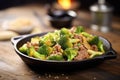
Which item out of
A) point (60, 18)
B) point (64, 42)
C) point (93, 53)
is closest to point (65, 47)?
point (64, 42)

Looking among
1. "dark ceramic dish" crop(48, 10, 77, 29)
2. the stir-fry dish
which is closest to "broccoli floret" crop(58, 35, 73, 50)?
the stir-fry dish

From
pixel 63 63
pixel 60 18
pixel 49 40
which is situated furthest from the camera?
pixel 60 18

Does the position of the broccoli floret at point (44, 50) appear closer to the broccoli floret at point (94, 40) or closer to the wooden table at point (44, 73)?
the wooden table at point (44, 73)

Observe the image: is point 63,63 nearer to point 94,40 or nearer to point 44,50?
point 44,50

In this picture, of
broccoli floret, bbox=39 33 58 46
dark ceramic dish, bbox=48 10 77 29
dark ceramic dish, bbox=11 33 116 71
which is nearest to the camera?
dark ceramic dish, bbox=11 33 116 71

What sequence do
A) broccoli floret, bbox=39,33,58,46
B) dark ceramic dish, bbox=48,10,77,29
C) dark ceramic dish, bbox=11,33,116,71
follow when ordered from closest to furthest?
dark ceramic dish, bbox=11,33,116,71, broccoli floret, bbox=39,33,58,46, dark ceramic dish, bbox=48,10,77,29

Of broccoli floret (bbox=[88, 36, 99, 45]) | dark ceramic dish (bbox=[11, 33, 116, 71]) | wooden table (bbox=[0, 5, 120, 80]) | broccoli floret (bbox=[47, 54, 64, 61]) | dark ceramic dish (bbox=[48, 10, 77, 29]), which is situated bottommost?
wooden table (bbox=[0, 5, 120, 80])

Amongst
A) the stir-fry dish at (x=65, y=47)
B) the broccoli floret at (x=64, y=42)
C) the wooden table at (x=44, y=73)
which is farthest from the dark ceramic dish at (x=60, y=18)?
the broccoli floret at (x=64, y=42)

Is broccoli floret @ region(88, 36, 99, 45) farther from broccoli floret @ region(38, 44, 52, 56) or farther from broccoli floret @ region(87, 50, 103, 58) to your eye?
broccoli floret @ region(38, 44, 52, 56)
